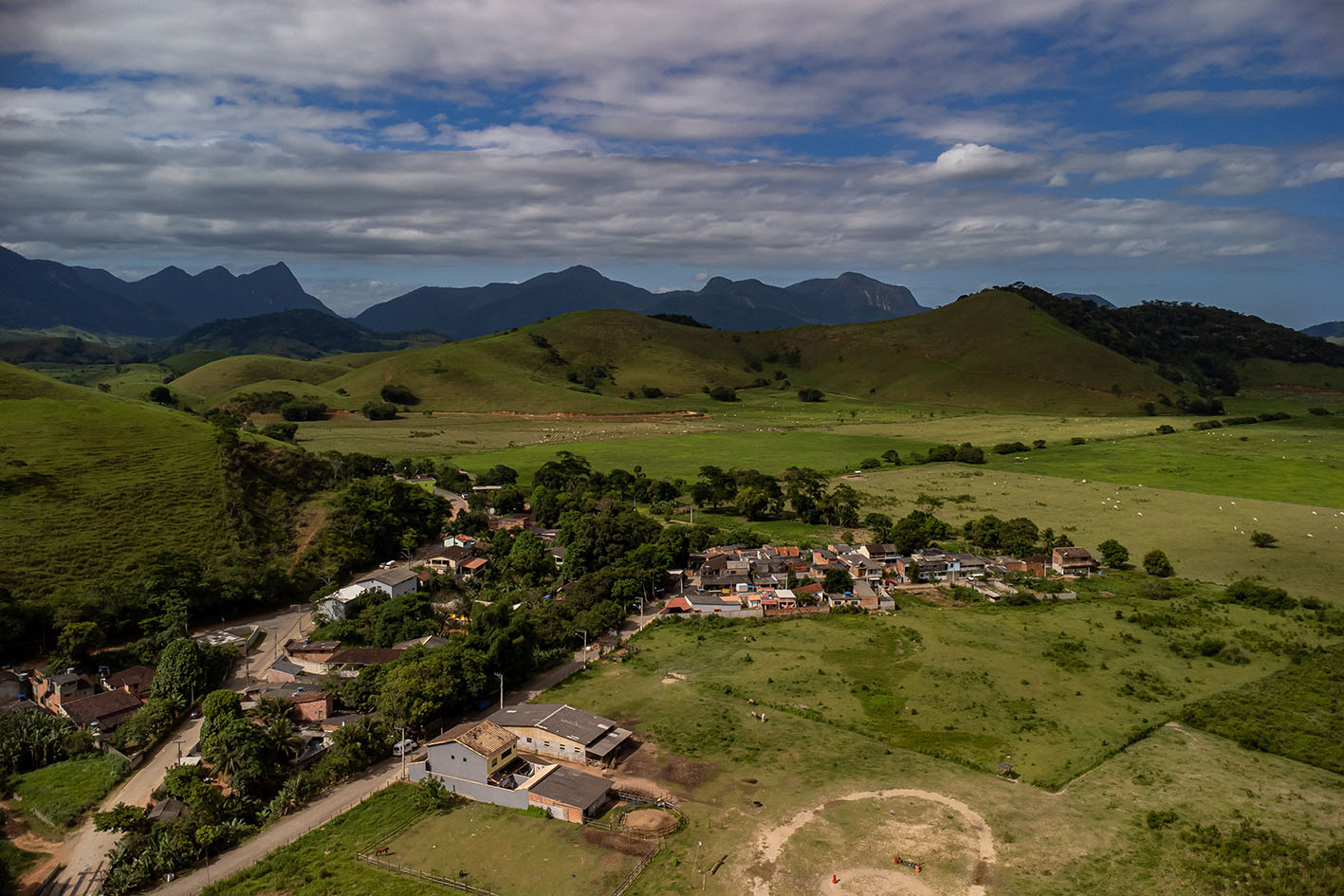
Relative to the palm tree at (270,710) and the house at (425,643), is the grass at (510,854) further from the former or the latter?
the house at (425,643)

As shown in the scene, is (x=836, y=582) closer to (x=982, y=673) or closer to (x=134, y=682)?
(x=982, y=673)

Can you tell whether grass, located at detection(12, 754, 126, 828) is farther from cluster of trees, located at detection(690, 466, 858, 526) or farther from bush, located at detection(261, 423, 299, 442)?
bush, located at detection(261, 423, 299, 442)

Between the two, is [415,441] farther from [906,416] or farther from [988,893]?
[988,893]

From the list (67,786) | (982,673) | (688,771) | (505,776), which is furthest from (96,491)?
(982,673)

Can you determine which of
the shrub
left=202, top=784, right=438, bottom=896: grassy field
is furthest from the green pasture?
the shrub

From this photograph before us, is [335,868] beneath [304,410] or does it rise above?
beneath

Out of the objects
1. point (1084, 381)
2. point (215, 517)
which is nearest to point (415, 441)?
point (215, 517)

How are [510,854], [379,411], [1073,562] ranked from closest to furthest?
[510,854]
[1073,562]
[379,411]

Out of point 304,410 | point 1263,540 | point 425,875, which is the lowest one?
point 425,875
